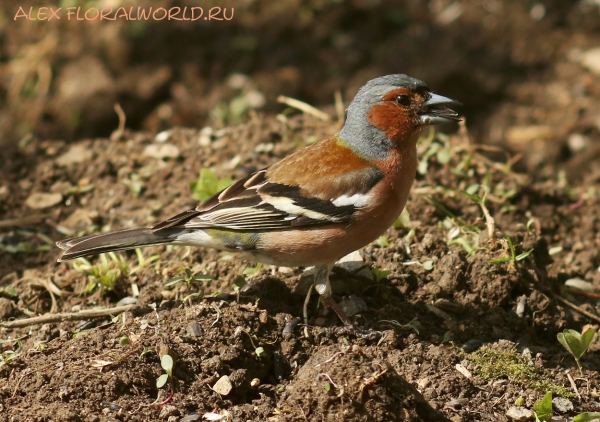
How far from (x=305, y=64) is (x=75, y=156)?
10.4 ft

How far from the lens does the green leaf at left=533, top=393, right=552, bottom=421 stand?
3.79 meters

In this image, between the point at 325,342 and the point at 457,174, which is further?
the point at 457,174

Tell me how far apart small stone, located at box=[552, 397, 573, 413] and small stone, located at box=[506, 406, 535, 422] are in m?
0.18

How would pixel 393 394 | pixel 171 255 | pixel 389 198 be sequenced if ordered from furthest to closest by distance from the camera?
pixel 171 255 → pixel 389 198 → pixel 393 394

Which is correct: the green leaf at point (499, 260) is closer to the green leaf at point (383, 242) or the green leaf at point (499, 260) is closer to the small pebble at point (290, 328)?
the green leaf at point (383, 242)

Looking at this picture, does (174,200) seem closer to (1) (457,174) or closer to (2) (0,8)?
(1) (457,174)

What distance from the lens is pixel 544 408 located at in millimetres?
3799

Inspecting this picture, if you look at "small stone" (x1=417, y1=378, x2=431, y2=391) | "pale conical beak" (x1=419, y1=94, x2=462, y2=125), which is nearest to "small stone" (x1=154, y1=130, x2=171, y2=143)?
"pale conical beak" (x1=419, y1=94, x2=462, y2=125)

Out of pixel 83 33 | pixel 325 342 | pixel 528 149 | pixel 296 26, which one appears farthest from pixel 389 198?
pixel 83 33

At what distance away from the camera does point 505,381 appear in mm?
4109

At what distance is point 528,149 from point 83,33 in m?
5.27

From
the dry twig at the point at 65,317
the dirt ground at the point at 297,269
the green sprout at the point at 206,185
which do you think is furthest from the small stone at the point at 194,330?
the green sprout at the point at 206,185

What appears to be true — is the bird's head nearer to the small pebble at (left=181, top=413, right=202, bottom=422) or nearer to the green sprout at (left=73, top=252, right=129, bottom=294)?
the green sprout at (left=73, top=252, right=129, bottom=294)

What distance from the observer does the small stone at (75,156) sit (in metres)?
6.48
